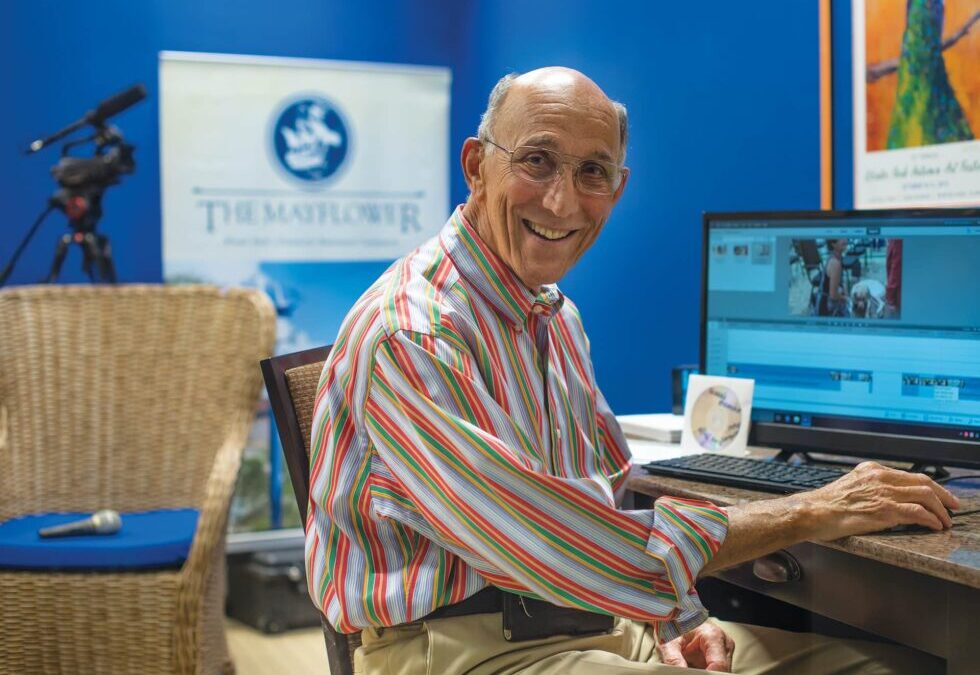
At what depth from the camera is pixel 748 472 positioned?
72.7 inches

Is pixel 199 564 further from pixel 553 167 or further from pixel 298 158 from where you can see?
pixel 298 158

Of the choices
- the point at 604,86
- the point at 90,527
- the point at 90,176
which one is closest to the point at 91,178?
the point at 90,176

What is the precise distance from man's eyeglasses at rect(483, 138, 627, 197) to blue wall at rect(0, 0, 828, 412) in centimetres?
116

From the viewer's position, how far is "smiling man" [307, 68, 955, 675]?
4.56ft

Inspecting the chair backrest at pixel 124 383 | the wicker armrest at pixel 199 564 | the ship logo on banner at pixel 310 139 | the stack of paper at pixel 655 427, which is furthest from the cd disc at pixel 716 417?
the ship logo on banner at pixel 310 139

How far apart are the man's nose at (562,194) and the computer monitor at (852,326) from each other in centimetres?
55

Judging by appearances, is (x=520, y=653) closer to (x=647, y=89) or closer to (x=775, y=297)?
(x=775, y=297)

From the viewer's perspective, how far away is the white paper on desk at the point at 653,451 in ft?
7.10

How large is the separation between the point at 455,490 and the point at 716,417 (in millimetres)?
880

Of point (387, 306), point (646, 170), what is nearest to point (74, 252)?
point (646, 170)

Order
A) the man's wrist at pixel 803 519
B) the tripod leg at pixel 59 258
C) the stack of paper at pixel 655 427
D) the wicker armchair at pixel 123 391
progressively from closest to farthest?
1. the man's wrist at pixel 803 519
2. the stack of paper at pixel 655 427
3. the wicker armchair at pixel 123 391
4. the tripod leg at pixel 59 258

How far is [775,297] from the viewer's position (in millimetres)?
2059

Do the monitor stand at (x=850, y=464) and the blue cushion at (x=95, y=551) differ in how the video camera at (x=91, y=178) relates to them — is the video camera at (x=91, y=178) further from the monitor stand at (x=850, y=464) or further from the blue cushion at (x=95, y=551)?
the monitor stand at (x=850, y=464)

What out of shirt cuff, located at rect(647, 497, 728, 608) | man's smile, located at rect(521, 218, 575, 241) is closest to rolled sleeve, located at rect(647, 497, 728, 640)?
shirt cuff, located at rect(647, 497, 728, 608)
